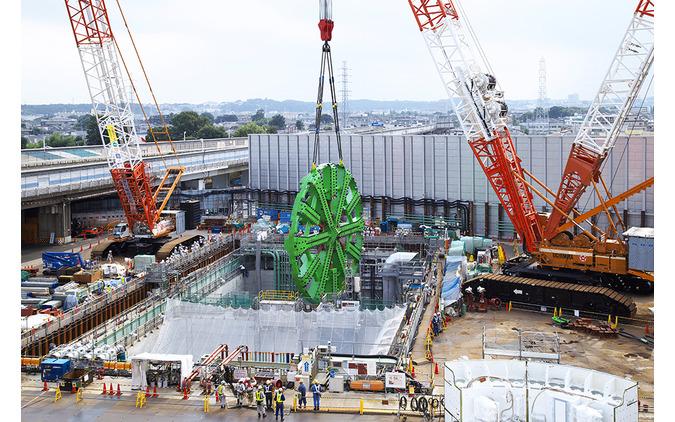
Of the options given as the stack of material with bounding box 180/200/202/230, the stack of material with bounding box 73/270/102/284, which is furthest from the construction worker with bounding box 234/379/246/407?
the stack of material with bounding box 180/200/202/230

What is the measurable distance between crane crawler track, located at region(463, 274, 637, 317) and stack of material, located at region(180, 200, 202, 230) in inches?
994

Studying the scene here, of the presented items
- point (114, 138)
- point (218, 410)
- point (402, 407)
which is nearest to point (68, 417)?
point (218, 410)

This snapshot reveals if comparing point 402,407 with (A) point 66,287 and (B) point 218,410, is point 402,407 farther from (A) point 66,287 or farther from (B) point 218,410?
(A) point 66,287

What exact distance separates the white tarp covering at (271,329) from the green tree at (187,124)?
9979 cm

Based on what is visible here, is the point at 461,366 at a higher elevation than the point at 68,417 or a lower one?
higher

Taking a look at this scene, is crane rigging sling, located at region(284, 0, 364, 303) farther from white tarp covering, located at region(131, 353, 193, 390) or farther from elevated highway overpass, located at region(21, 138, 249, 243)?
elevated highway overpass, located at region(21, 138, 249, 243)

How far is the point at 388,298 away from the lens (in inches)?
1597

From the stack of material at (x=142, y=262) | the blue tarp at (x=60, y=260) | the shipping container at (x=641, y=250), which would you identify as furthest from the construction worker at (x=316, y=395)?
the blue tarp at (x=60, y=260)

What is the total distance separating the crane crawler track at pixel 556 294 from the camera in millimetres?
31469

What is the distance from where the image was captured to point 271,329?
29.5 metres

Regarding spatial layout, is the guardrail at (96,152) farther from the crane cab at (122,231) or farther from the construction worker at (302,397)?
the construction worker at (302,397)

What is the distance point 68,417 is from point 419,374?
1043cm

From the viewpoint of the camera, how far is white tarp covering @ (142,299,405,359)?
29297 millimetres

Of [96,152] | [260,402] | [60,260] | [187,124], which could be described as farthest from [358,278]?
[187,124]
